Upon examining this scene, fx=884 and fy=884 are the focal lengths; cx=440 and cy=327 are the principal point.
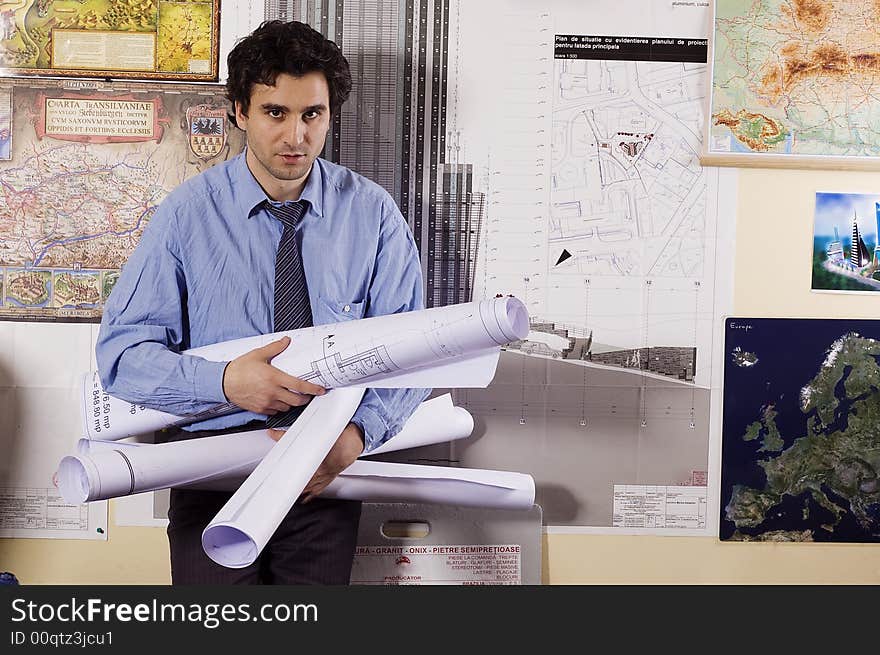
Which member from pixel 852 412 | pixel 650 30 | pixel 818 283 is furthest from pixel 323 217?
pixel 852 412

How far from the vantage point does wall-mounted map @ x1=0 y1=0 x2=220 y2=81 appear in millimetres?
2234

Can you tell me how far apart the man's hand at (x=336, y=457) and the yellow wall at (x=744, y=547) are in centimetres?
50

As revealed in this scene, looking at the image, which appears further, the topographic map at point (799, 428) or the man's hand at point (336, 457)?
the topographic map at point (799, 428)

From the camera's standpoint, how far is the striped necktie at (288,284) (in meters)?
2.09

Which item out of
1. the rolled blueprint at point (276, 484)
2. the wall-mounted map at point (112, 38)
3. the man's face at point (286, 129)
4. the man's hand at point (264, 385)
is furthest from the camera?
the wall-mounted map at point (112, 38)

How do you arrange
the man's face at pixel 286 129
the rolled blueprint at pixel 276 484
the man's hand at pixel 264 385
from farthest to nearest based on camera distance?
1. the man's face at pixel 286 129
2. the man's hand at pixel 264 385
3. the rolled blueprint at pixel 276 484

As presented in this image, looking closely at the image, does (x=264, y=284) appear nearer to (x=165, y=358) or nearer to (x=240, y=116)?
(x=165, y=358)

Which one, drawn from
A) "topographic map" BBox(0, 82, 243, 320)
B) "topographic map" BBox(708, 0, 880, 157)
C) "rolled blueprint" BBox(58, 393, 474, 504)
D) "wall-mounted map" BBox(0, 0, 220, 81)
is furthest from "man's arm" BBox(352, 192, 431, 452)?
"topographic map" BBox(708, 0, 880, 157)

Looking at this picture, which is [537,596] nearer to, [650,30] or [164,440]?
[164,440]

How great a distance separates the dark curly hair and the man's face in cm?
2

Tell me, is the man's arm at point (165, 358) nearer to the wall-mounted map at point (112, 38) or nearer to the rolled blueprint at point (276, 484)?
the rolled blueprint at point (276, 484)

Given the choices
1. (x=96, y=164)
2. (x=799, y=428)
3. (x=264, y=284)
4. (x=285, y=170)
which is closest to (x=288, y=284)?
(x=264, y=284)

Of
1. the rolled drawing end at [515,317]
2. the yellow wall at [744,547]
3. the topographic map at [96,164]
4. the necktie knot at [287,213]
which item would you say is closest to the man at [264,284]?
the necktie knot at [287,213]

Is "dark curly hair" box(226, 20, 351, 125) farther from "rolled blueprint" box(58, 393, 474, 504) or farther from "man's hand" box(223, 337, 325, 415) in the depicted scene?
"rolled blueprint" box(58, 393, 474, 504)
